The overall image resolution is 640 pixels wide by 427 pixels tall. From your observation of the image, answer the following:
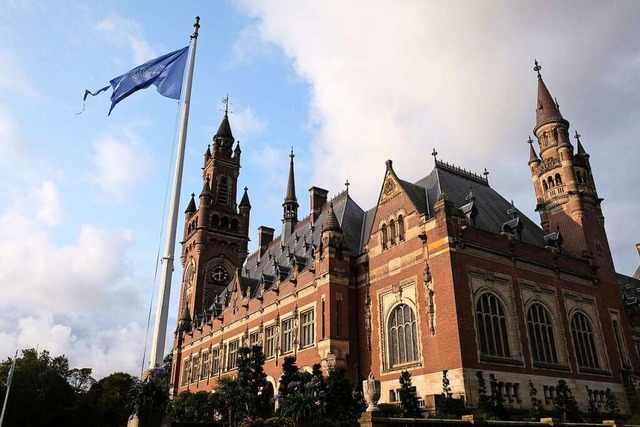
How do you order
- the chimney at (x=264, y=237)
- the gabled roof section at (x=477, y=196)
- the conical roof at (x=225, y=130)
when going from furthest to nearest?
the conical roof at (x=225, y=130) → the chimney at (x=264, y=237) → the gabled roof section at (x=477, y=196)

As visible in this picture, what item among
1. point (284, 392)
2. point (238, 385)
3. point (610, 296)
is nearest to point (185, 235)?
point (238, 385)

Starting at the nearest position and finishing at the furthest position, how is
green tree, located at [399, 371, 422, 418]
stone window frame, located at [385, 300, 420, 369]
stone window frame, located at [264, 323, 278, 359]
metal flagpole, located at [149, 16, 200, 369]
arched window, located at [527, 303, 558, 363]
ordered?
metal flagpole, located at [149, 16, 200, 369], green tree, located at [399, 371, 422, 418], stone window frame, located at [385, 300, 420, 369], arched window, located at [527, 303, 558, 363], stone window frame, located at [264, 323, 278, 359]

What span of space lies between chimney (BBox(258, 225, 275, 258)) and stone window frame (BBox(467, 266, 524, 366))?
113 ft

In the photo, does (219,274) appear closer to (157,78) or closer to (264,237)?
(264,237)

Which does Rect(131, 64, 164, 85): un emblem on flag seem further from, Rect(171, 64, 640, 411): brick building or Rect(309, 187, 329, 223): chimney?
Rect(309, 187, 329, 223): chimney

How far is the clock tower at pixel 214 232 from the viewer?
6588 cm

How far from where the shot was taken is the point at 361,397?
1129 inches

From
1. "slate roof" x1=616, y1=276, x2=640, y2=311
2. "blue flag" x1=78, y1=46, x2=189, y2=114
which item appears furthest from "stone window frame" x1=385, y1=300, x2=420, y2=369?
"slate roof" x1=616, y1=276, x2=640, y2=311

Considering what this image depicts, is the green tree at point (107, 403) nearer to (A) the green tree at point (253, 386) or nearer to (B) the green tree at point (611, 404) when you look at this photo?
(A) the green tree at point (253, 386)

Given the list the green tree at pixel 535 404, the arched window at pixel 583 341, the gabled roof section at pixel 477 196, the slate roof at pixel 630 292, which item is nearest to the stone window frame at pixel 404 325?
the green tree at pixel 535 404

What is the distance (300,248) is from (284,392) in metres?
20.3

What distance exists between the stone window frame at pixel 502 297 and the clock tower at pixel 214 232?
42.4 metres

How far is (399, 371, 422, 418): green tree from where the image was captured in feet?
85.6

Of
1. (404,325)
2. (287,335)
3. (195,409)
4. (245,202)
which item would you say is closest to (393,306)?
(404,325)
